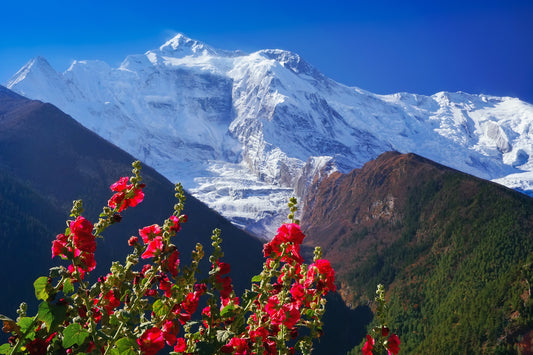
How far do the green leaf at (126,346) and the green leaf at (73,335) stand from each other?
30 centimetres

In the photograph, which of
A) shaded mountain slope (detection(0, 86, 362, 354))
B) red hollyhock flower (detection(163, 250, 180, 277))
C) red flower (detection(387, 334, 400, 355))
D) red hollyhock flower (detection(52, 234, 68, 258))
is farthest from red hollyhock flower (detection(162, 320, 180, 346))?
shaded mountain slope (detection(0, 86, 362, 354))

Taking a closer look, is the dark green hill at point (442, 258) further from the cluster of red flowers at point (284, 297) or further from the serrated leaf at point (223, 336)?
the serrated leaf at point (223, 336)

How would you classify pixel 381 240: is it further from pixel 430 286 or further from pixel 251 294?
pixel 251 294

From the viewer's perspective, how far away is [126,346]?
10.9ft

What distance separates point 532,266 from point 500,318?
12.3 m

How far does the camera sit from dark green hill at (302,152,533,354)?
74312mm

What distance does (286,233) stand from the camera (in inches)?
185

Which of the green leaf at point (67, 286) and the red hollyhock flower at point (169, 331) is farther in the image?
the red hollyhock flower at point (169, 331)

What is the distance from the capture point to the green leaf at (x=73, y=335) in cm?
329

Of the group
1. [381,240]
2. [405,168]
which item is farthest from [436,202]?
[405,168]

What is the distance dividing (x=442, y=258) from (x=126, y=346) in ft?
→ 420

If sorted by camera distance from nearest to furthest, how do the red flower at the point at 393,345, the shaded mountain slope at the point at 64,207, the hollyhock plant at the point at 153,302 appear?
the hollyhock plant at the point at 153,302 → the red flower at the point at 393,345 → the shaded mountain slope at the point at 64,207

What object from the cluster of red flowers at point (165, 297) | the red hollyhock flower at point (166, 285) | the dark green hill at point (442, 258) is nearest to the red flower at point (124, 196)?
the cluster of red flowers at point (165, 297)

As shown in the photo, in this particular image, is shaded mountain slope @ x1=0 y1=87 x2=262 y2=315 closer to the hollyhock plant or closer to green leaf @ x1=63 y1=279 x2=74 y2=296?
the hollyhock plant
